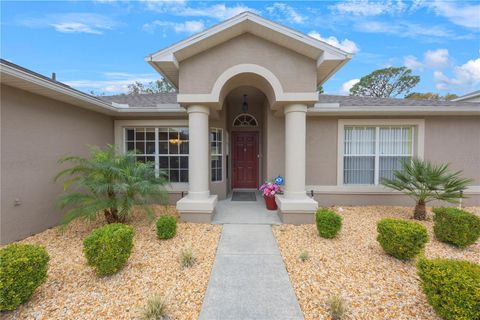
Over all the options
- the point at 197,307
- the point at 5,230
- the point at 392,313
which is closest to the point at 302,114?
the point at 392,313

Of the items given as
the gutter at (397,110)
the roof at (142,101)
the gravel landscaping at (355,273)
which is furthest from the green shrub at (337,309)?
the roof at (142,101)

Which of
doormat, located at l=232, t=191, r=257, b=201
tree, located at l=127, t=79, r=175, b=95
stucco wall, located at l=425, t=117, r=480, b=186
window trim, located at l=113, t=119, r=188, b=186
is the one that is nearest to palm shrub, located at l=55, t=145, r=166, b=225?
window trim, located at l=113, t=119, r=188, b=186

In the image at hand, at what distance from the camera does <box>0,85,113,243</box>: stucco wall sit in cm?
445

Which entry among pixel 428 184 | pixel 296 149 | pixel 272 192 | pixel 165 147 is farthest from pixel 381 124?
pixel 165 147

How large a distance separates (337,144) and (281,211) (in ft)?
11.3

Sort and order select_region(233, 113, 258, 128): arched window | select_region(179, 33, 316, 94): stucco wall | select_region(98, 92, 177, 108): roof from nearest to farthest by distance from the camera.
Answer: select_region(179, 33, 316, 94): stucco wall → select_region(98, 92, 177, 108): roof → select_region(233, 113, 258, 128): arched window

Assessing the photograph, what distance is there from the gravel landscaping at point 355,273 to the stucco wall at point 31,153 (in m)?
5.73

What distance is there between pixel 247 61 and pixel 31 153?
5645 mm

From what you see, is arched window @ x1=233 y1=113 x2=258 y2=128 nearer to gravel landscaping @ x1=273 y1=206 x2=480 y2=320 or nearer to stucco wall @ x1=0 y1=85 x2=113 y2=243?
gravel landscaping @ x1=273 y1=206 x2=480 y2=320

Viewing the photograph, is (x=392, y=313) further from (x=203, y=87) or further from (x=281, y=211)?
(x=203, y=87)

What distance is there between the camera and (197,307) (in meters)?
2.71

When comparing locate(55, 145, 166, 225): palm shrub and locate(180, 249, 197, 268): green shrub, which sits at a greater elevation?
locate(55, 145, 166, 225): palm shrub

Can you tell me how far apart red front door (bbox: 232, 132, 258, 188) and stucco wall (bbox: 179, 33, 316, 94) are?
3.70 meters

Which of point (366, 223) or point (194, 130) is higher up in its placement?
point (194, 130)
